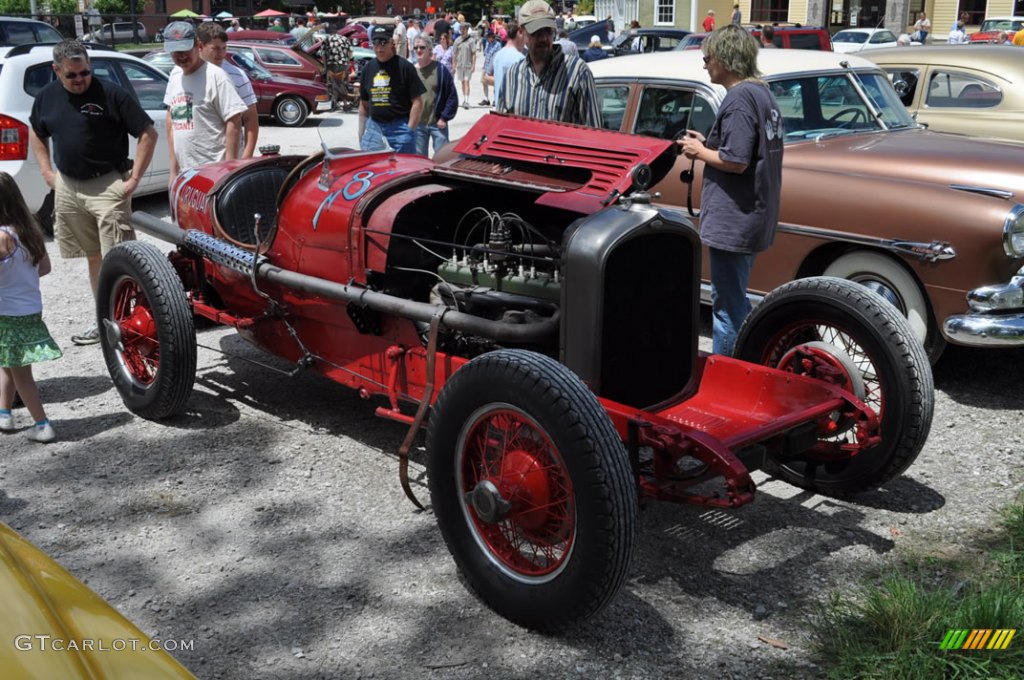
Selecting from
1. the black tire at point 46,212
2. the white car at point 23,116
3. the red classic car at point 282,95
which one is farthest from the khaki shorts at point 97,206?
the red classic car at point 282,95

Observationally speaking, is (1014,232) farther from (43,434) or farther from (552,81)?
(43,434)

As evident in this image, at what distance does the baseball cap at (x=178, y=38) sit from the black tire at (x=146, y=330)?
6.75ft

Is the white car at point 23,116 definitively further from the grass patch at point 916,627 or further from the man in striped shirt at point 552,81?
the grass patch at point 916,627

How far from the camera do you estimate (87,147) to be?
6.34 metres

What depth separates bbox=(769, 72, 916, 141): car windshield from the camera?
260 inches

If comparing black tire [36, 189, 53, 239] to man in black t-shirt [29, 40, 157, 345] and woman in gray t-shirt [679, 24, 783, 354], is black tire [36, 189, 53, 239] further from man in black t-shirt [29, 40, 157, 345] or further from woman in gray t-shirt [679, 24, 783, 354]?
woman in gray t-shirt [679, 24, 783, 354]

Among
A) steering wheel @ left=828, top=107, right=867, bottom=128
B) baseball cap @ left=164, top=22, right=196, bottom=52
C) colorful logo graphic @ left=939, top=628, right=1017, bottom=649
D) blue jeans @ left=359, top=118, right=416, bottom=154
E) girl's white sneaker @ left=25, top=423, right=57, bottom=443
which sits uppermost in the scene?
baseball cap @ left=164, top=22, right=196, bottom=52

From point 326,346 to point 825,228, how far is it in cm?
287

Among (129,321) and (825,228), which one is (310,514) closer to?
(129,321)

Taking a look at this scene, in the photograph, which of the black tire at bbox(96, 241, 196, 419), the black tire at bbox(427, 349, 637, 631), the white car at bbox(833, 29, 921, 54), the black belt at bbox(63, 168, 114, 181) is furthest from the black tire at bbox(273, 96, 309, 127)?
the black tire at bbox(427, 349, 637, 631)

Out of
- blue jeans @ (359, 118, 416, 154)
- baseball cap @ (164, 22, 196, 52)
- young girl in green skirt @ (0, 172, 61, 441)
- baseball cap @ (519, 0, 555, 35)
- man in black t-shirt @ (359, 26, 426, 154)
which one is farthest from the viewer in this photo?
blue jeans @ (359, 118, 416, 154)

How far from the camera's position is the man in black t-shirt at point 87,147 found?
623 centimetres

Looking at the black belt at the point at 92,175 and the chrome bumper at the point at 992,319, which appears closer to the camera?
the chrome bumper at the point at 992,319

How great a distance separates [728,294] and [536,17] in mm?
2014
